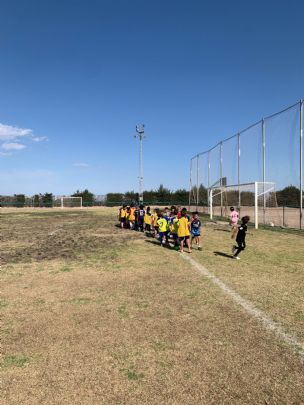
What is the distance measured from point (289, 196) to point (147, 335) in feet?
62.5

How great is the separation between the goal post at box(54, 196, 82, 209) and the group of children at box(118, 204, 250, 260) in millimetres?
50664

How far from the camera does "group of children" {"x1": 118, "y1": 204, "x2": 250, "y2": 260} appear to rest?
10.6 m

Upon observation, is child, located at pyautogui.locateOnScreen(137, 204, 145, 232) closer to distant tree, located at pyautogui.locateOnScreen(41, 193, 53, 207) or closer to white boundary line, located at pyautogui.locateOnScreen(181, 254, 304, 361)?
white boundary line, located at pyautogui.locateOnScreen(181, 254, 304, 361)

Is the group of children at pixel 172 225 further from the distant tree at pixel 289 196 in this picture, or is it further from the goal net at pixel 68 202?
the goal net at pixel 68 202

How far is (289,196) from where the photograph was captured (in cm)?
2164

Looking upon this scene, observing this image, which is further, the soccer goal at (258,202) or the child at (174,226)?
the soccer goal at (258,202)

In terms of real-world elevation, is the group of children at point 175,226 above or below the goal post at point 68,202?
below

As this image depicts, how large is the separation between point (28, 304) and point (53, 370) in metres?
2.53

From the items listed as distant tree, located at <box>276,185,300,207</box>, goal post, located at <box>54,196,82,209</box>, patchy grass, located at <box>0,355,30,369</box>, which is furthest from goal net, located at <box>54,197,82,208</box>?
patchy grass, located at <box>0,355,30,369</box>

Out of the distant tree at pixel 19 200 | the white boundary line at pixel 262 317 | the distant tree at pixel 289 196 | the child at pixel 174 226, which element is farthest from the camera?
the distant tree at pixel 19 200

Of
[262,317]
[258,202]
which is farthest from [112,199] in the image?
[262,317]

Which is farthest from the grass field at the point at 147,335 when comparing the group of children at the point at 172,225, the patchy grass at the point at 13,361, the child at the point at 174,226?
the child at the point at 174,226

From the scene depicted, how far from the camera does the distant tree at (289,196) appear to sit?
806 inches

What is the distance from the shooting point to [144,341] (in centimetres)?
447
